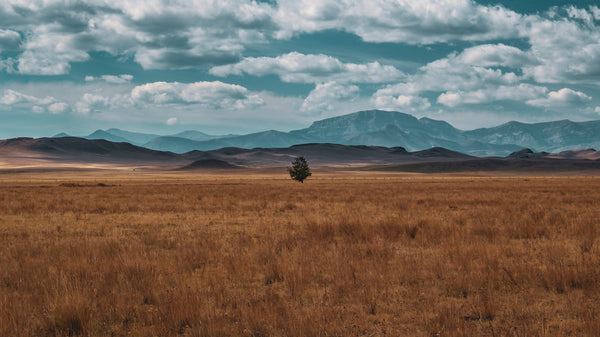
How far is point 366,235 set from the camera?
13.1 meters

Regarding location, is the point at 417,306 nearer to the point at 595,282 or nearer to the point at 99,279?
the point at 595,282

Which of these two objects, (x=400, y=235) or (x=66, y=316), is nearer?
(x=66, y=316)

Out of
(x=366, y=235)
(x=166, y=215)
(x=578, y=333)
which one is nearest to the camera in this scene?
(x=578, y=333)

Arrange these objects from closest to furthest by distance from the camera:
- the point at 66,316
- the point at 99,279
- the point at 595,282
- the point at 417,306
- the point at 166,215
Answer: the point at 66,316
the point at 417,306
the point at 595,282
the point at 99,279
the point at 166,215

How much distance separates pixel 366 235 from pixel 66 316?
8945mm

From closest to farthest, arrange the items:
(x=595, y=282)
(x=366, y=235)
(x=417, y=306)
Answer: (x=417, y=306) → (x=595, y=282) → (x=366, y=235)

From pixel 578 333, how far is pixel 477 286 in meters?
2.16

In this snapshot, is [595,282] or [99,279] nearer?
[595,282]

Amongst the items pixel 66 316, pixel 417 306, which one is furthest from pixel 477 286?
pixel 66 316

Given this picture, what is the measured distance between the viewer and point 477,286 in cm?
748

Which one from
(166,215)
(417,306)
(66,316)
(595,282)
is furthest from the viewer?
(166,215)

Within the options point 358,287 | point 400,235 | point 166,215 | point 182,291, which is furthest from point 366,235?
point 166,215

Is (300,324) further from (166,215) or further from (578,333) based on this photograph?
(166,215)

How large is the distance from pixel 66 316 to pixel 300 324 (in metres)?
3.26
